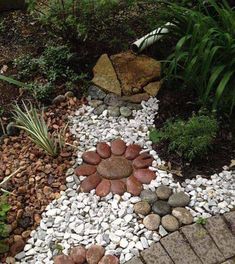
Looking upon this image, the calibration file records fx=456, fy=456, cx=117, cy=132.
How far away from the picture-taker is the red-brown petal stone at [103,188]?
109 inches

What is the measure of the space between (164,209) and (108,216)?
333mm

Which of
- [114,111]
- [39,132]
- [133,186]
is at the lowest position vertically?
[133,186]

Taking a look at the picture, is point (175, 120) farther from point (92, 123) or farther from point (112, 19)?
point (112, 19)

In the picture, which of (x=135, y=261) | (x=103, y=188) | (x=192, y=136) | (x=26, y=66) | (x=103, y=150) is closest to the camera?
(x=135, y=261)

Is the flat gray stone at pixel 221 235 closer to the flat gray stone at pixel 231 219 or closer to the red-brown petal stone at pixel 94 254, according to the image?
→ the flat gray stone at pixel 231 219

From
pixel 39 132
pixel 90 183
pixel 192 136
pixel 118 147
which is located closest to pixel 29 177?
pixel 39 132

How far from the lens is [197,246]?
2.51m

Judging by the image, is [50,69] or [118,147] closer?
[118,147]

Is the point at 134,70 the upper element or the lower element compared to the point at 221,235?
upper

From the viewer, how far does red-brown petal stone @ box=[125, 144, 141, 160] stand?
298 cm

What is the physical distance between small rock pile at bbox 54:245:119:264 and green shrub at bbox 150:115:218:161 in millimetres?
822

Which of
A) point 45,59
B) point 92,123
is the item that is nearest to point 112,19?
point 45,59

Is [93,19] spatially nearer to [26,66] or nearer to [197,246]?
[26,66]

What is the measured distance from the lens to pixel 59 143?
2.99 metres
